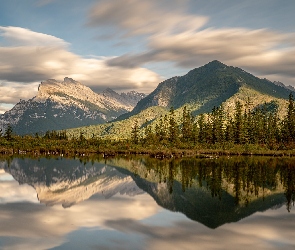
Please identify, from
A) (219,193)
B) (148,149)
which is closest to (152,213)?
(219,193)

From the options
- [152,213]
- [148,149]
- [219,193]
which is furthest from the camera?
[148,149]

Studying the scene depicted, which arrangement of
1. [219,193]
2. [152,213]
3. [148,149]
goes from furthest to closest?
[148,149] → [219,193] → [152,213]

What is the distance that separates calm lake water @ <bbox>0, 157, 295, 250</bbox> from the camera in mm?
24109

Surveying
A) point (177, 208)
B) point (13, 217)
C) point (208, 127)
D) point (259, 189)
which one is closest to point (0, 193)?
point (13, 217)

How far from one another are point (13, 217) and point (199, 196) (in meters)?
21.8

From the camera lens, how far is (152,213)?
112 feet

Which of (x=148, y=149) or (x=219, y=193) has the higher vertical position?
(x=148, y=149)

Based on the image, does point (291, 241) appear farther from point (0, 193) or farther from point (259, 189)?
point (0, 193)

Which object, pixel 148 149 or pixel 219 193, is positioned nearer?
pixel 219 193

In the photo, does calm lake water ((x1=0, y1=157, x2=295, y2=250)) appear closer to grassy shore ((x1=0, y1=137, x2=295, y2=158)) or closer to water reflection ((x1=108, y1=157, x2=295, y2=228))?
water reflection ((x1=108, y1=157, x2=295, y2=228))

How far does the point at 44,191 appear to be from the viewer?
49969 mm

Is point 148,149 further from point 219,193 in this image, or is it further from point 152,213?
point 152,213

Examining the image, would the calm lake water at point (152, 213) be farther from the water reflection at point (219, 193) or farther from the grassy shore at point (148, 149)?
the grassy shore at point (148, 149)

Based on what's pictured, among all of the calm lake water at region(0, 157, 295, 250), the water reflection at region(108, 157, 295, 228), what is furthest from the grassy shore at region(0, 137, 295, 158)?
the calm lake water at region(0, 157, 295, 250)
